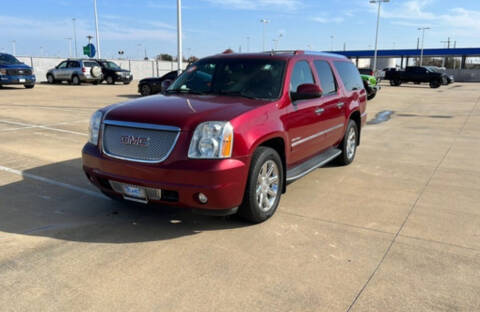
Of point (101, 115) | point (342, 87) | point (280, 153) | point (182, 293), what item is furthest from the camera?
point (342, 87)

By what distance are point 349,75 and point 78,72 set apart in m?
24.8

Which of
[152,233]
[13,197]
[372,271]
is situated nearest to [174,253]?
[152,233]

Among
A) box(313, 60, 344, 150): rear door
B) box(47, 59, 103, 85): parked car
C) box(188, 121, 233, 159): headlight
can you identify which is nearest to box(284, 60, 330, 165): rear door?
box(313, 60, 344, 150): rear door

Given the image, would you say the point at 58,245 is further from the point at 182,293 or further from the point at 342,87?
the point at 342,87

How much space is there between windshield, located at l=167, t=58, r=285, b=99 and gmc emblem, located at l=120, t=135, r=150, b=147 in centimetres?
131

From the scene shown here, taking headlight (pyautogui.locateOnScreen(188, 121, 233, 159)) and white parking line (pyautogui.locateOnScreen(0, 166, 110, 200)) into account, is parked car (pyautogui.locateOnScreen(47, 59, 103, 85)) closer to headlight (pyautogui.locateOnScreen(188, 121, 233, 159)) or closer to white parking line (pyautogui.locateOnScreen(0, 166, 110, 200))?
white parking line (pyautogui.locateOnScreen(0, 166, 110, 200))

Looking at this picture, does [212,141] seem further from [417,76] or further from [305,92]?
[417,76]

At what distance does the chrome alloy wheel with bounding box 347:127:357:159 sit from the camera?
697cm

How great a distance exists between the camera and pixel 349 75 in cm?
701

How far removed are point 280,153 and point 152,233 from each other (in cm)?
167

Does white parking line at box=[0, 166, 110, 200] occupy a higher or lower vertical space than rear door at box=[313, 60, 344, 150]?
lower

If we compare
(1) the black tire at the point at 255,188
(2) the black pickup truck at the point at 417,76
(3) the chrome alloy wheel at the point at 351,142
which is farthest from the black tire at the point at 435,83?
(1) the black tire at the point at 255,188

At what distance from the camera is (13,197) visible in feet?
16.5

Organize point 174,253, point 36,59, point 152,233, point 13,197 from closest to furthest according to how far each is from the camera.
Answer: point 174,253, point 152,233, point 13,197, point 36,59
